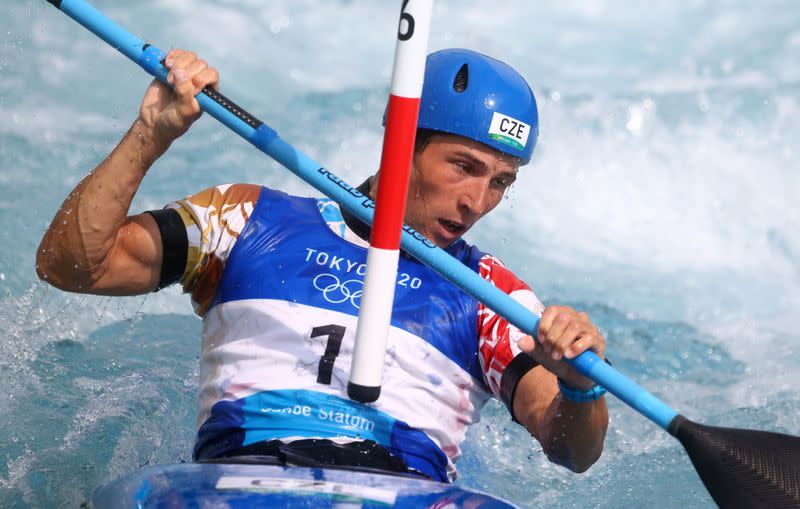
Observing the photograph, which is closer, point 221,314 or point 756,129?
point 221,314

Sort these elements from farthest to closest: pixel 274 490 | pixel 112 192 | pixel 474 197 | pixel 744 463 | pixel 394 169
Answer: pixel 474 197 < pixel 112 192 < pixel 744 463 < pixel 394 169 < pixel 274 490

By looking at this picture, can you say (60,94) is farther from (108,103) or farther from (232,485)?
(232,485)

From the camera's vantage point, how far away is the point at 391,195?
2.32 m

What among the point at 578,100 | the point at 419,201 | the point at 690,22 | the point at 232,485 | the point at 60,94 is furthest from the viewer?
the point at 690,22

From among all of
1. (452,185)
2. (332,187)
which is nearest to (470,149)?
(452,185)

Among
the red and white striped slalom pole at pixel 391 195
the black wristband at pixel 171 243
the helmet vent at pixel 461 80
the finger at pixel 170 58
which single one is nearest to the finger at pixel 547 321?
the red and white striped slalom pole at pixel 391 195

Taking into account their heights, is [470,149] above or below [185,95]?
above

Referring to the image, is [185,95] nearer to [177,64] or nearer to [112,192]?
[177,64]

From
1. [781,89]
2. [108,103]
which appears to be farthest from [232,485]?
[781,89]

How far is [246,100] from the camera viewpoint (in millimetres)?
7719

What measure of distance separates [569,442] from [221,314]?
95cm

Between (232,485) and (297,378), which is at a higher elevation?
(297,378)

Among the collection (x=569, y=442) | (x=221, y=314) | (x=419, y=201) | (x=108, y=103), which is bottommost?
(x=569, y=442)

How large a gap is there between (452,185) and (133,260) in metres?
0.85
